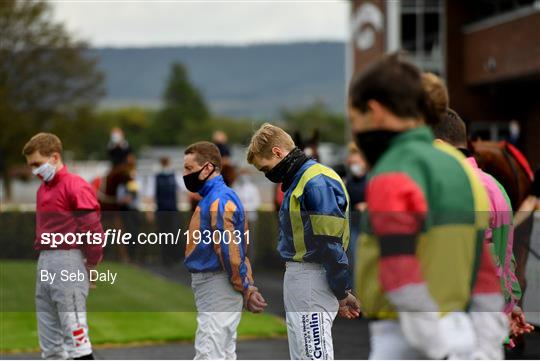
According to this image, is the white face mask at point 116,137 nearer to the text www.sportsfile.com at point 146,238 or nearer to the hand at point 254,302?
the text www.sportsfile.com at point 146,238

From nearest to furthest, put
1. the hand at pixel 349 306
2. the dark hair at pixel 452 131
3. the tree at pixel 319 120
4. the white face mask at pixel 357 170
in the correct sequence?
the dark hair at pixel 452 131
the hand at pixel 349 306
the white face mask at pixel 357 170
the tree at pixel 319 120

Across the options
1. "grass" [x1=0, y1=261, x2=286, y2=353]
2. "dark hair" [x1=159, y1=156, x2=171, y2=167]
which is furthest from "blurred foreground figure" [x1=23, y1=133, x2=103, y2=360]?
Answer: "dark hair" [x1=159, y1=156, x2=171, y2=167]

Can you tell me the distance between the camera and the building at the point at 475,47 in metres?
31.2

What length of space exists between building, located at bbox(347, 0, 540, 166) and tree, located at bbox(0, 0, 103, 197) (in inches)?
1312

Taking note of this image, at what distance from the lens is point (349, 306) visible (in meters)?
6.75

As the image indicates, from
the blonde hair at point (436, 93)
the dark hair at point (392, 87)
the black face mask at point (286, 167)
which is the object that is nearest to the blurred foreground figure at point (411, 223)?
the dark hair at point (392, 87)

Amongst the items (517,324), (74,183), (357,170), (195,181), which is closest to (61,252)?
(74,183)

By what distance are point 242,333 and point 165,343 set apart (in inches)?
34.9

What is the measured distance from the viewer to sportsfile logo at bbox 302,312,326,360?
257 inches

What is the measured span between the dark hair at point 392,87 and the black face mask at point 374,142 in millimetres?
76

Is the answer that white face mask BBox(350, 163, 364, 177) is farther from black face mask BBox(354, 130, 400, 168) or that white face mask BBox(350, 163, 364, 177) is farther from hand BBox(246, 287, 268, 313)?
black face mask BBox(354, 130, 400, 168)

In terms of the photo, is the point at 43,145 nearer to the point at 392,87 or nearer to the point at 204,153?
the point at 204,153

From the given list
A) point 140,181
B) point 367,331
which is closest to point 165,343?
point 367,331

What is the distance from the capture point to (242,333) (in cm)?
1134
